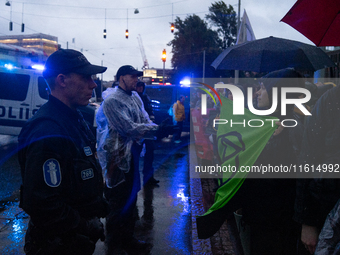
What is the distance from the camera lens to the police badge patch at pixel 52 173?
1.69 m

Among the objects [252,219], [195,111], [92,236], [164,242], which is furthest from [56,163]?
[195,111]

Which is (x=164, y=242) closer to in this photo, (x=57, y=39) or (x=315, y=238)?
(x=315, y=238)

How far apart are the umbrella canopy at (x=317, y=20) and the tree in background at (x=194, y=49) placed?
4032cm

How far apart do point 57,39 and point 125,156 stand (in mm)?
55975

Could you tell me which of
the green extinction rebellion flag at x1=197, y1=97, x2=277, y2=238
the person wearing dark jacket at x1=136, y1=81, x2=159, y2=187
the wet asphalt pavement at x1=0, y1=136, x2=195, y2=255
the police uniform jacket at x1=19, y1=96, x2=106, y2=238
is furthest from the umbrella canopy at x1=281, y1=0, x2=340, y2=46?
the person wearing dark jacket at x1=136, y1=81, x2=159, y2=187

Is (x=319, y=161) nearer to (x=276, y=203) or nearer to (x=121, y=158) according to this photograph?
(x=276, y=203)

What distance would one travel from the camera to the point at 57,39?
5397 centimetres

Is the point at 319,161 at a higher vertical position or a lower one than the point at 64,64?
lower

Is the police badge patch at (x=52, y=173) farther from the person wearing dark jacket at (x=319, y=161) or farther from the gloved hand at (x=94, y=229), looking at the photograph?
the person wearing dark jacket at (x=319, y=161)

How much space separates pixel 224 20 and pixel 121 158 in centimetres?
4645

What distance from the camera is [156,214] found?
16.5 feet

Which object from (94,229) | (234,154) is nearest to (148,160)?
(234,154)

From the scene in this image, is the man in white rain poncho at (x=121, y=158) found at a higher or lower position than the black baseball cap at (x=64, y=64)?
lower

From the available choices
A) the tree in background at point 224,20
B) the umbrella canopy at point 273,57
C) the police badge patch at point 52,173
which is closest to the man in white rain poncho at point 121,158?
the police badge patch at point 52,173
